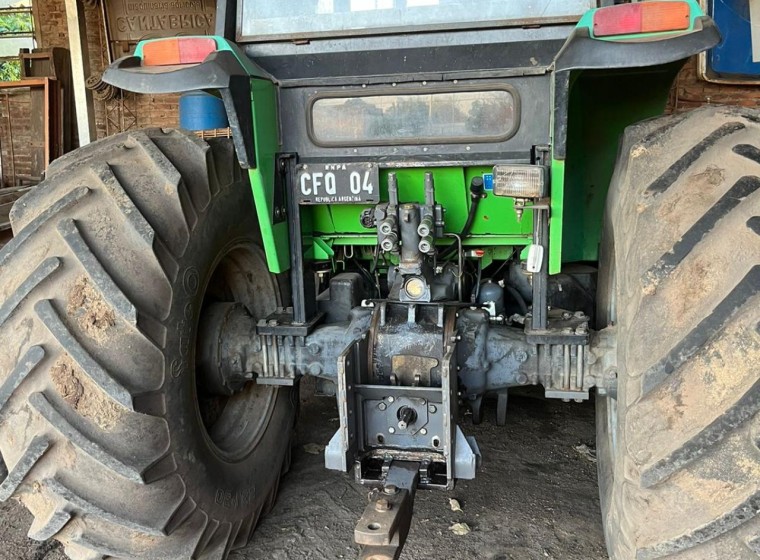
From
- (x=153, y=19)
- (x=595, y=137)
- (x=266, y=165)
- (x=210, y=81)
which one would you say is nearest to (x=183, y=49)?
(x=210, y=81)

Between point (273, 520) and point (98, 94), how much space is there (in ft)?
29.0

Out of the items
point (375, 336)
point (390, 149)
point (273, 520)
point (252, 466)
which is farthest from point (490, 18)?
point (273, 520)

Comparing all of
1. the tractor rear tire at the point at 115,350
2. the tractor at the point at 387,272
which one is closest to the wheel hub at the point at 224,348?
the tractor at the point at 387,272

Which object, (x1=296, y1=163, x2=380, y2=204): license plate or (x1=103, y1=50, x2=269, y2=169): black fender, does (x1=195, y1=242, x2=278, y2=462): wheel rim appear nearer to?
(x1=296, y1=163, x2=380, y2=204): license plate

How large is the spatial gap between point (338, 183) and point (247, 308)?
725 millimetres

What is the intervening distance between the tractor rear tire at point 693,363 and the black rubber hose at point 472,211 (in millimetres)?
722

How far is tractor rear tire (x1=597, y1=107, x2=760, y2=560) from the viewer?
1459 mm

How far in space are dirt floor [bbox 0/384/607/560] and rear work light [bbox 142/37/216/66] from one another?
1.88m

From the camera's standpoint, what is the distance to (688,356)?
59.6 inches

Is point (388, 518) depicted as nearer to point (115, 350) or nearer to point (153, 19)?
point (115, 350)

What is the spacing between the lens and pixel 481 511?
3.04 metres

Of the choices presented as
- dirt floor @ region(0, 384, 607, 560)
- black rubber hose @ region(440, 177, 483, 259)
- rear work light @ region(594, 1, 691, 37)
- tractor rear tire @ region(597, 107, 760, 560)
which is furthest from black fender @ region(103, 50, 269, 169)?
dirt floor @ region(0, 384, 607, 560)

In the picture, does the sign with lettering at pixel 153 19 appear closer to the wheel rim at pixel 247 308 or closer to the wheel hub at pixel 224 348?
the wheel rim at pixel 247 308

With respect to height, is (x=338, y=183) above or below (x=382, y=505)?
above
